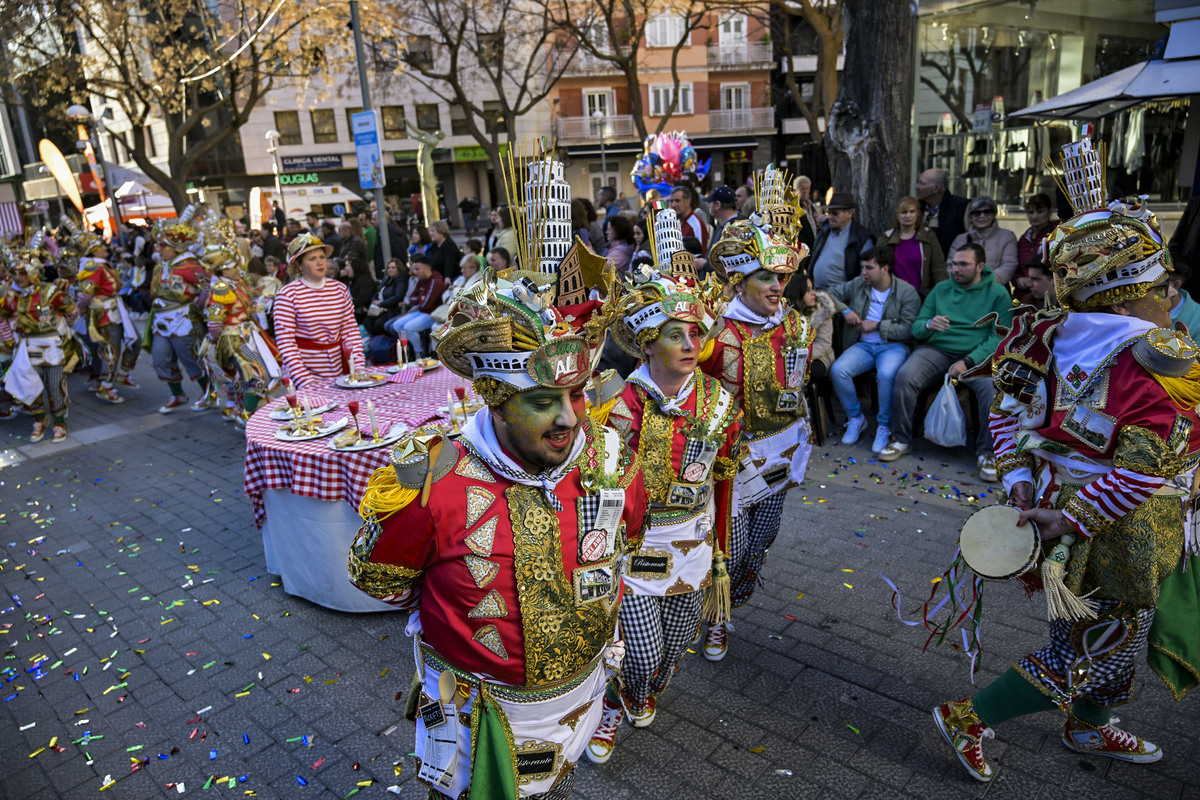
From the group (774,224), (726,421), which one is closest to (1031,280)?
(774,224)

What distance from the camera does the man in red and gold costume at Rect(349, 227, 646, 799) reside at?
208 centimetres

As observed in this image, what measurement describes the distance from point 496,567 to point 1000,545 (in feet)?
6.34

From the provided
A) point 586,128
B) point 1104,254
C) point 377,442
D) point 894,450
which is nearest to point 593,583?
point 1104,254

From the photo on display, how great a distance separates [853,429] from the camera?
738 cm

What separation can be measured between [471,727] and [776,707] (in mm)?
1971

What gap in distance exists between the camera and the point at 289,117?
37438mm

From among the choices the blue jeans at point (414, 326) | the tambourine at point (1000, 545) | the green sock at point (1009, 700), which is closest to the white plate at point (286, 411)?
the tambourine at point (1000, 545)

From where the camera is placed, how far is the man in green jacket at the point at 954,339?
6555mm

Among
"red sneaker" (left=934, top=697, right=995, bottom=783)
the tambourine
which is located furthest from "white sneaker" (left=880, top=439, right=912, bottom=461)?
the tambourine

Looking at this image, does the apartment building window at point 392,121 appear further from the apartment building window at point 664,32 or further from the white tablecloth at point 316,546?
the white tablecloth at point 316,546

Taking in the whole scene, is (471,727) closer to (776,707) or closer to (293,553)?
(776,707)

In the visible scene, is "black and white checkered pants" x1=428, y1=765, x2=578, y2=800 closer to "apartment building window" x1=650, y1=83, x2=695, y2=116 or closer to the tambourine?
the tambourine

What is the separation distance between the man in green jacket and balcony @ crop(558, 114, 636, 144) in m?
32.5

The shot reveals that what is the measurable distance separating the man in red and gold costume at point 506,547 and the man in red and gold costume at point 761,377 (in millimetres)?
1898
